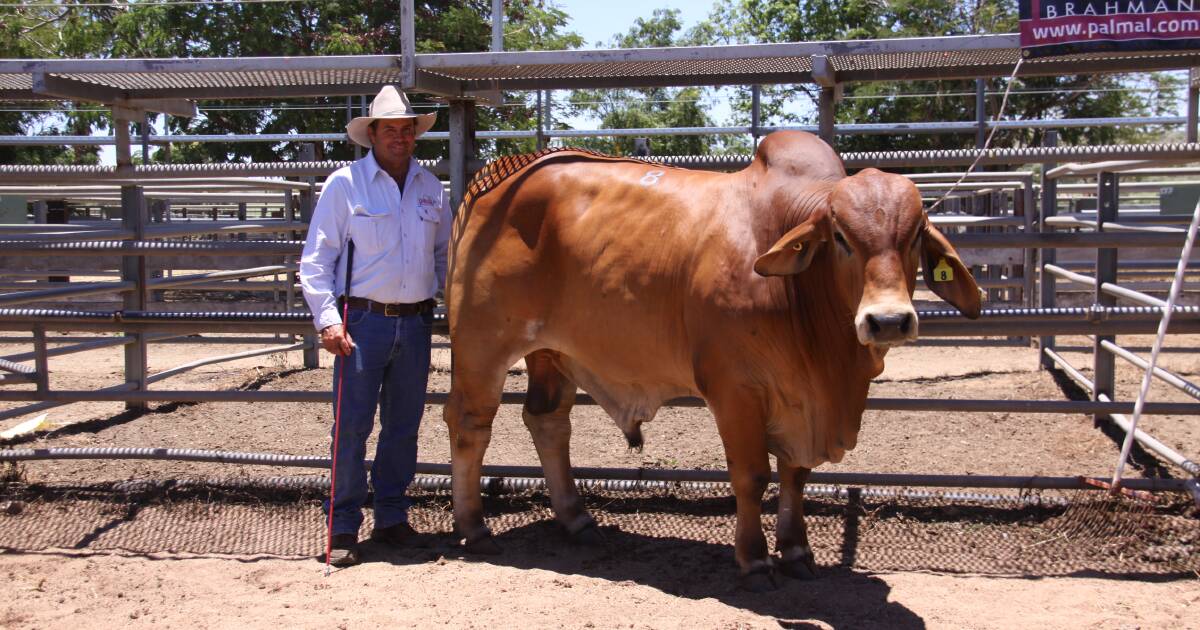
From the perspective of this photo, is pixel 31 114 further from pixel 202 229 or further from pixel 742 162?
pixel 742 162

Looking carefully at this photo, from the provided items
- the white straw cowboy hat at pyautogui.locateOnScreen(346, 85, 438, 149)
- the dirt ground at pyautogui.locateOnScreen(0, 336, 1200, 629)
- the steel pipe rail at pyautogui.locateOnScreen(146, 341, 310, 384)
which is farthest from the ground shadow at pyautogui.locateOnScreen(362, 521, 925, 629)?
the steel pipe rail at pyautogui.locateOnScreen(146, 341, 310, 384)

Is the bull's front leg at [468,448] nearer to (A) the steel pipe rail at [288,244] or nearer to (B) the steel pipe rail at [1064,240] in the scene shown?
(A) the steel pipe rail at [288,244]

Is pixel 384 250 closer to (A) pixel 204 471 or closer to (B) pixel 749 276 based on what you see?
(B) pixel 749 276

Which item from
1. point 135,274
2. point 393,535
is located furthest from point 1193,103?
point 135,274

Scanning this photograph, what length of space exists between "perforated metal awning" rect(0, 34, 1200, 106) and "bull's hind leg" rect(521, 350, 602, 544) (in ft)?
4.54

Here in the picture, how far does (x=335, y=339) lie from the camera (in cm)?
461

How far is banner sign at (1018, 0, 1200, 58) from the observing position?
14.0ft

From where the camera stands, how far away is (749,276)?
4145mm

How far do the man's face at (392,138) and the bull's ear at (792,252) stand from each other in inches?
71.8

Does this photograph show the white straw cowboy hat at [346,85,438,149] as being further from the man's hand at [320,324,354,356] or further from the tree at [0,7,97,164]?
the tree at [0,7,97,164]

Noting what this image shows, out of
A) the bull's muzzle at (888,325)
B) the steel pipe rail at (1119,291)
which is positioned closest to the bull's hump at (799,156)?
the bull's muzzle at (888,325)

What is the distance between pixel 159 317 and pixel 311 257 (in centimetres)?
127

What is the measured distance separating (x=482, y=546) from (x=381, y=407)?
792mm

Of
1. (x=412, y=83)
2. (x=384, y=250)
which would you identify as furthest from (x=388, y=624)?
(x=412, y=83)
